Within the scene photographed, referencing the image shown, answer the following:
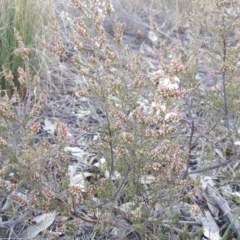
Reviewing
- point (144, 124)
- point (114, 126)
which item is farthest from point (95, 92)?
point (144, 124)

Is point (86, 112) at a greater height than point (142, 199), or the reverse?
point (142, 199)

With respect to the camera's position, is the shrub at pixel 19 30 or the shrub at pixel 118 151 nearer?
the shrub at pixel 118 151

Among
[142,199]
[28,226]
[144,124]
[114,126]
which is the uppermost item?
[144,124]

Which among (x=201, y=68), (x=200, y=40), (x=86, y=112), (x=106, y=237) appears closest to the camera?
(x=106, y=237)

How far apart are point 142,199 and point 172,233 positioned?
7.6 inches

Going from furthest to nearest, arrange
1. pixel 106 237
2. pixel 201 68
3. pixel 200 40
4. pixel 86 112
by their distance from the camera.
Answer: pixel 201 68 < pixel 86 112 < pixel 200 40 < pixel 106 237

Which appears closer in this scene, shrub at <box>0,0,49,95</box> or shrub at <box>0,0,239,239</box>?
shrub at <box>0,0,239,239</box>

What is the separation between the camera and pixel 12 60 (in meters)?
3.21

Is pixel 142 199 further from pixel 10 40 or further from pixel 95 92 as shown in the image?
pixel 10 40

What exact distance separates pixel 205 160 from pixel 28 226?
92 centimetres

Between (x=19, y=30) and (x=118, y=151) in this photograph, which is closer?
(x=118, y=151)

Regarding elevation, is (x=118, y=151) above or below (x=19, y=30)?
above

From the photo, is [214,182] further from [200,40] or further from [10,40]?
[10,40]

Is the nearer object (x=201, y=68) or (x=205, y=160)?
(x=205, y=160)
